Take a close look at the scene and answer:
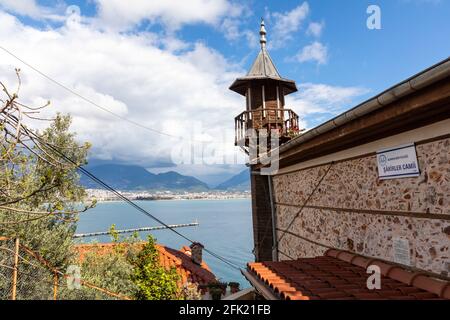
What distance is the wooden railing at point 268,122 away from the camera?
1360 centimetres

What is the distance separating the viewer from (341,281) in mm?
3801

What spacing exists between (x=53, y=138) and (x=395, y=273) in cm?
1293

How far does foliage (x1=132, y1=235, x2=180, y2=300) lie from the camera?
1125 cm

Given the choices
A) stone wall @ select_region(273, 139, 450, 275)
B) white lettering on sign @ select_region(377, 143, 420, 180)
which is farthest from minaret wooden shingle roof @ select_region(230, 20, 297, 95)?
white lettering on sign @ select_region(377, 143, 420, 180)

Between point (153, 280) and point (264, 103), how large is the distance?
950 centimetres

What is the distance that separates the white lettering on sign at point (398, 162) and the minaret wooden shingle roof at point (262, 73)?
1038 centimetres

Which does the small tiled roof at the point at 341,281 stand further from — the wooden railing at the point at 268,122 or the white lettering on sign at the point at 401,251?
the wooden railing at the point at 268,122

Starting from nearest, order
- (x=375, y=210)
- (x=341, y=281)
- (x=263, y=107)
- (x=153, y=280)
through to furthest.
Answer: (x=341, y=281), (x=375, y=210), (x=153, y=280), (x=263, y=107)

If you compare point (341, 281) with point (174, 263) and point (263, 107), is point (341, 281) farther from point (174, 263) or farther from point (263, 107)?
point (174, 263)

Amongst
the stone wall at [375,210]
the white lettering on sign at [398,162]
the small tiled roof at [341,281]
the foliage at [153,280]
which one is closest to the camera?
the small tiled roof at [341,281]

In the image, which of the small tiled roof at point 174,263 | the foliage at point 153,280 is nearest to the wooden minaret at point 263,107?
the foliage at point 153,280

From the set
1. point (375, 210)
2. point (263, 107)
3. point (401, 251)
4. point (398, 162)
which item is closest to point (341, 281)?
point (401, 251)
